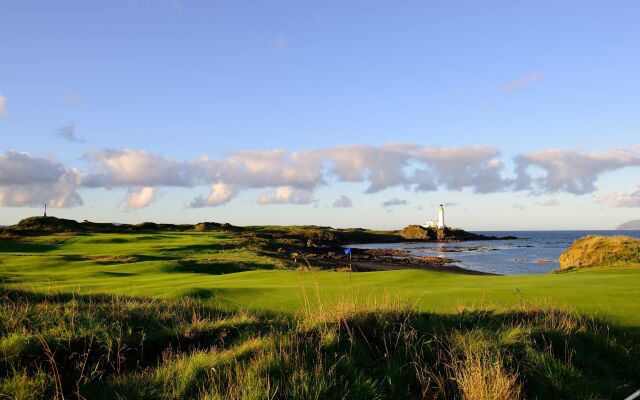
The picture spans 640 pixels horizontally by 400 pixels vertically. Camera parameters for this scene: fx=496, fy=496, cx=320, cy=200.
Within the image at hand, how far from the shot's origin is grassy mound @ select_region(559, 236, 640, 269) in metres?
31.1

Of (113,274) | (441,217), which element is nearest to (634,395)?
(113,274)

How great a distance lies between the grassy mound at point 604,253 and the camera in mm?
31106

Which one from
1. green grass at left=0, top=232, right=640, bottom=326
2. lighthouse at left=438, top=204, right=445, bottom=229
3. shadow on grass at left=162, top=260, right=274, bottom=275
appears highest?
lighthouse at left=438, top=204, right=445, bottom=229

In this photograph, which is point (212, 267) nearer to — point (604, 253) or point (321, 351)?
point (604, 253)

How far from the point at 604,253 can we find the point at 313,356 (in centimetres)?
3140

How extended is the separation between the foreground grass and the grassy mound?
24053 mm

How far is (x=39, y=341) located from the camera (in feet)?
24.4

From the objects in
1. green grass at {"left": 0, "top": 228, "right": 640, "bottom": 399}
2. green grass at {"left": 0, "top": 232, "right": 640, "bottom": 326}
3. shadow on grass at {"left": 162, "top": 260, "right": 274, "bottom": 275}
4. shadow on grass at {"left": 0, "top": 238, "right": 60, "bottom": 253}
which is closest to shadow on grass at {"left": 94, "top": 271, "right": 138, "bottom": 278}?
green grass at {"left": 0, "top": 232, "right": 640, "bottom": 326}

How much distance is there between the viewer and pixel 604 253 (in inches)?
1283

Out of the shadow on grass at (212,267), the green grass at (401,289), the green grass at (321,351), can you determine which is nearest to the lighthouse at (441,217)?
the shadow on grass at (212,267)

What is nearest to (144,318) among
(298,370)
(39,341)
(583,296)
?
(39,341)

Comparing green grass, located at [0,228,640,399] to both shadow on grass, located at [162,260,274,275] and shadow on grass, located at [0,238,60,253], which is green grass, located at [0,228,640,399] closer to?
shadow on grass, located at [162,260,274,275]

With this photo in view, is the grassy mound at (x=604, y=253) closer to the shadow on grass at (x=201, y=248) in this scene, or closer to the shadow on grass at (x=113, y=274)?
the shadow on grass at (x=113, y=274)

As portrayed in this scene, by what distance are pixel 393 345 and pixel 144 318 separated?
4.95m
